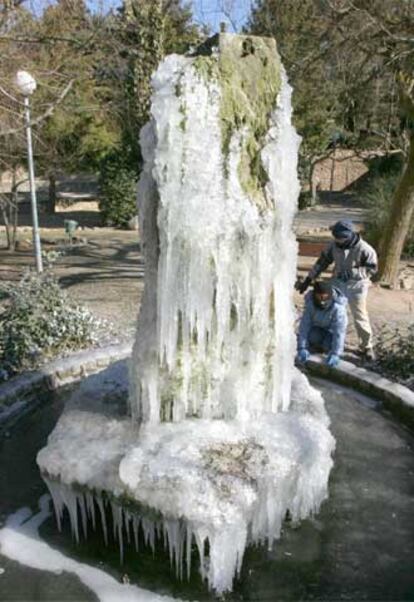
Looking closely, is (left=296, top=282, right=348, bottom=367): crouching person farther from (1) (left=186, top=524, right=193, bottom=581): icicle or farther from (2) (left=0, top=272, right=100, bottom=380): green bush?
(1) (left=186, top=524, right=193, bottom=581): icicle

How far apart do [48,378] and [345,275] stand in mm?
3564

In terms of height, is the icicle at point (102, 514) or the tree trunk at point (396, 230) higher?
the tree trunk at point (396, 230)

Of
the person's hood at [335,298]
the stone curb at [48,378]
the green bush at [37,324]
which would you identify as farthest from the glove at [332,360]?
the green bush at [37,324]

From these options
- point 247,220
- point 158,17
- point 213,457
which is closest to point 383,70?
point 158,17

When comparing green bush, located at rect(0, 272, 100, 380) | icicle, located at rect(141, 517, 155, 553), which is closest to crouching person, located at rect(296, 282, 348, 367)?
green bush, located at rect(0, 272, 100, 380)

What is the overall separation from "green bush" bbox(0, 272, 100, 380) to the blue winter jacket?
2.73 meters

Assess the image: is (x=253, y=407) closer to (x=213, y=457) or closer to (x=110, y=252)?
(x=213, y=457)

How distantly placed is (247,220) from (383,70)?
876cm

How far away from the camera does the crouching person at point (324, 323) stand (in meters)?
6.73

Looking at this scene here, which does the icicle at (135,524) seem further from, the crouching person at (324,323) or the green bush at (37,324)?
the crouching person at (324,323)

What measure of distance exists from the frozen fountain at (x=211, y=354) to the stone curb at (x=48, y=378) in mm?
1484

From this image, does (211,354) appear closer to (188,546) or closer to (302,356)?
(188,546)

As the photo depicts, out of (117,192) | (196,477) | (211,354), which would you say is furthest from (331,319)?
(117,192)

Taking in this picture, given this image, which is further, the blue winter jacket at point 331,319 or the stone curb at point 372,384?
A: the blue winter jacket at point 331,319
